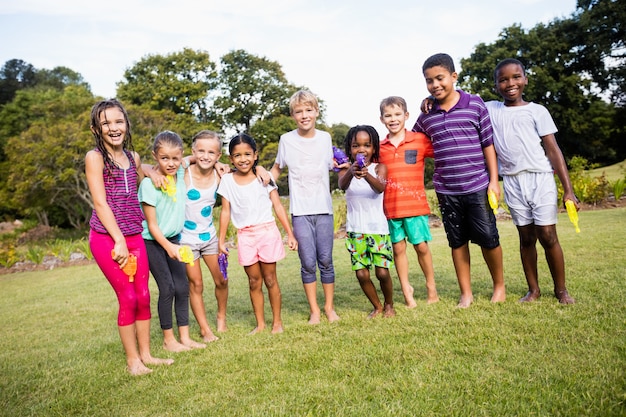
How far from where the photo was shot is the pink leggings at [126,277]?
3.32 m

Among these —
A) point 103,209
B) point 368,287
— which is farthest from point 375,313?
point 103,209

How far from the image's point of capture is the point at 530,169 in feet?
13.0

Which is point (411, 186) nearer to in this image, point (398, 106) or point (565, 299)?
point (398, 106)

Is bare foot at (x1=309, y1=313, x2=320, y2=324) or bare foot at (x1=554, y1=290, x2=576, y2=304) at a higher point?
bare foot at (x1=554, y1=290, x2=576, y2=304)

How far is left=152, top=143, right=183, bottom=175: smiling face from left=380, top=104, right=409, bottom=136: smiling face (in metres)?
1.99

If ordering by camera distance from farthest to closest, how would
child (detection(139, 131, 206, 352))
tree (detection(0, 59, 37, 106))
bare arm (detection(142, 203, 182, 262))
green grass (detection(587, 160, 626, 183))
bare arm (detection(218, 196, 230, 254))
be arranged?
tree (detection(0, 59, 37, 106)), green grass (detection(587, 160, 626, 183)), bare arm (detection(218, 196, 230, 254)), child (detection(139, 131, 206, 352)), bare arm (detection(142, 203, 182, 262))

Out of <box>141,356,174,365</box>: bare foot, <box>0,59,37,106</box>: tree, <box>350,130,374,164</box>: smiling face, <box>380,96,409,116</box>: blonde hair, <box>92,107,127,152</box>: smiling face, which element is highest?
<box>0,59,37,106</box>: tree

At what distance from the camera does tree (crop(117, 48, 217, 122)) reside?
99.0ft

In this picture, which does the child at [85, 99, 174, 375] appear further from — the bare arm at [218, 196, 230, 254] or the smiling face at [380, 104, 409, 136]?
the smiling face at [380, 104, 409, 136]

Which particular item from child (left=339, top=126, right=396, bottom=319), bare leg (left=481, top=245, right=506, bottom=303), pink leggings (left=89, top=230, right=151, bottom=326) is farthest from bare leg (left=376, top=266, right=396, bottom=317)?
pink leggings (left=89, top=230, right=151, bottom=326)

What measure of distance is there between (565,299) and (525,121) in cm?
159

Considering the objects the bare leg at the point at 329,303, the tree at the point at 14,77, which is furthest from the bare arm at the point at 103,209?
the tree at the point at 14,77

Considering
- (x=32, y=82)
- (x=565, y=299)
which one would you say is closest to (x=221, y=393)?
(x=565, y=299)

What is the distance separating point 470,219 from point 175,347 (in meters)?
2.88
